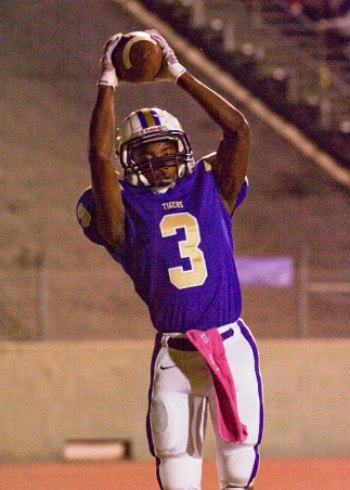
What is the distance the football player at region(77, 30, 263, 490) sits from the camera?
3.91 meters

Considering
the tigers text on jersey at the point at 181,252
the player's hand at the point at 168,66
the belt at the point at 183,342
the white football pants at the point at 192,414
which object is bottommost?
the white football pants at the point at 192,414

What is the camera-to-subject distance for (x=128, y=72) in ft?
12.8

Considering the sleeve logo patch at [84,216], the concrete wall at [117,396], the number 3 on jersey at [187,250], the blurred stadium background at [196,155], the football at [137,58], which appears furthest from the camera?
the blurred stadium background at [196,155]

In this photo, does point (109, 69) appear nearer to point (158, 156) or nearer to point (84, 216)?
point (158, 156)

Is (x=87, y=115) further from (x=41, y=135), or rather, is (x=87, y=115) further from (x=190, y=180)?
(x=190, y=180)

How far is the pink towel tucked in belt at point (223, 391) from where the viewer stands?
152 inches

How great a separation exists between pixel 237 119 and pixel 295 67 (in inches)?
306

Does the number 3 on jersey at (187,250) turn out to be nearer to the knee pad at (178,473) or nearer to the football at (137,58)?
the football at (137,58)

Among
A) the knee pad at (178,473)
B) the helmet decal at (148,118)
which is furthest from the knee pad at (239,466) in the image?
the helmet decal at (148,118)

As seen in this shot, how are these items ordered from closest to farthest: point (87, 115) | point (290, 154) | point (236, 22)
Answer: point (87, 115)
point (290, 154)
point (236, 22)

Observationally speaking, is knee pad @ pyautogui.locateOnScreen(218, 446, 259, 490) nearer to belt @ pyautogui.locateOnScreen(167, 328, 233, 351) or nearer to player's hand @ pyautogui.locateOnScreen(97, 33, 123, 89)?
belt @ pyautogui.locateOnScreen(167, 328, 233, 351)

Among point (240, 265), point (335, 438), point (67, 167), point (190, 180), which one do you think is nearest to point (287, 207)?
point (240, 265)

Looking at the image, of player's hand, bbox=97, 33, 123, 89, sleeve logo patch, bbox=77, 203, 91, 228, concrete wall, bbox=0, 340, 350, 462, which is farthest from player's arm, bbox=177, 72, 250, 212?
concrete wall, bbox=0, 340, 350, 462

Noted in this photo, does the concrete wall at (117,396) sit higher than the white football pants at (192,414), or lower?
lower
